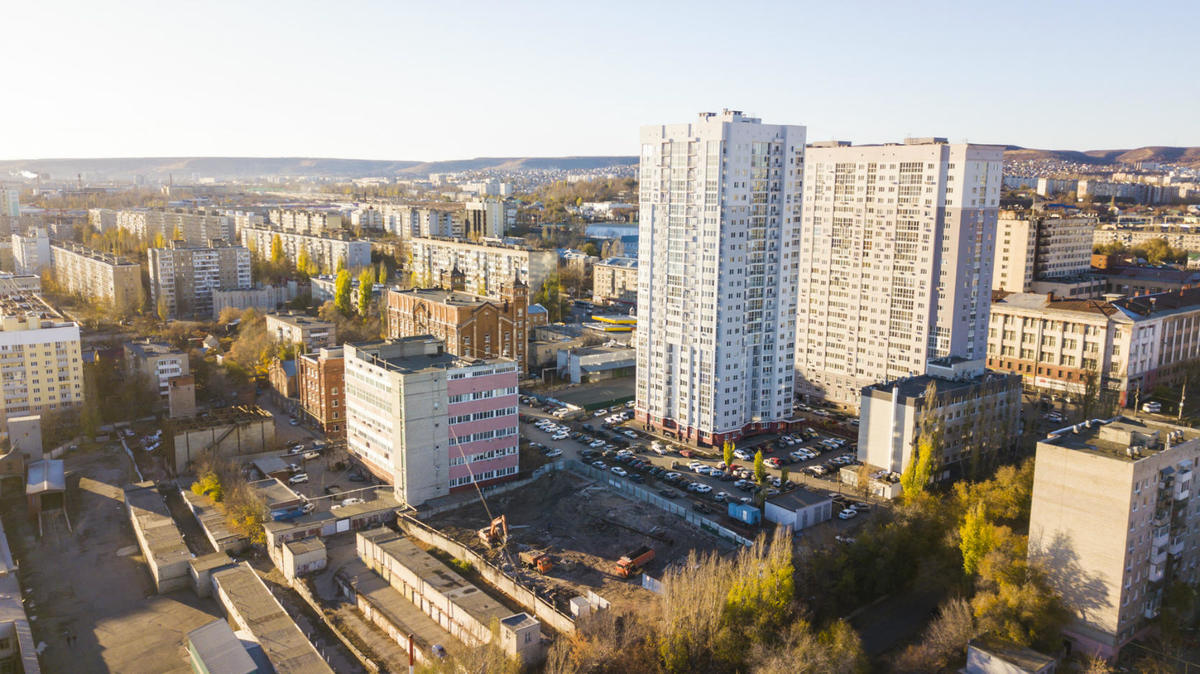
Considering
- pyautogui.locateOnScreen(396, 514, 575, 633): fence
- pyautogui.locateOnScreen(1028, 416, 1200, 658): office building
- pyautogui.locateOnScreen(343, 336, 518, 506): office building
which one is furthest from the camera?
pyautogui.locateOnScreen(343, 336, 518, 506): office building

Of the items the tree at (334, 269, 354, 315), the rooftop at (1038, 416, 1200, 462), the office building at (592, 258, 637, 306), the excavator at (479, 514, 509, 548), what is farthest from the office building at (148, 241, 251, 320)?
the rooftop at (1038, 416, 1200, 462)

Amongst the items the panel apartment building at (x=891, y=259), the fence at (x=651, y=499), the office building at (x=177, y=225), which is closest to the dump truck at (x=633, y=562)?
the fence at (x=651, y=499)

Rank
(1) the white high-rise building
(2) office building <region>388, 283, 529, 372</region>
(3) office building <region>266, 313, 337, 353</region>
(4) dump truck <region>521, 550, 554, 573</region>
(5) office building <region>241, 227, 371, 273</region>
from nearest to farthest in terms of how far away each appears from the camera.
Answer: (4) dump truck <region>521, 550, 554, 573</region>
(1) the white high-rise building
(2) office building <region>388, 283, 529, 372</region>
(3) office building <region>266, 313, 337, 353</region>
(5) office building <region>241, 227, 371, 273</region>

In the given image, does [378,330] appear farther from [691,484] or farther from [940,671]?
[940,671]

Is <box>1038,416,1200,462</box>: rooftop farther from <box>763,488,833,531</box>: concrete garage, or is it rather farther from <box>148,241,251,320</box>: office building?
<box>148,241,251,320</box>: office building

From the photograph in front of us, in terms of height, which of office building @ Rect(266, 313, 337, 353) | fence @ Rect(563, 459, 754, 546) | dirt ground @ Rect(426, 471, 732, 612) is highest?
office building @ Rect(266, 313, 337, 353)

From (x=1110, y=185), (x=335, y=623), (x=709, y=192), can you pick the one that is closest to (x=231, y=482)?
(x=335, y=623)

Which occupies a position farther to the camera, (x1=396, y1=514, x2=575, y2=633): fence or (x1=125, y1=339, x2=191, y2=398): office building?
(x1=125, y1=339, x2=191, y2=398): office building
